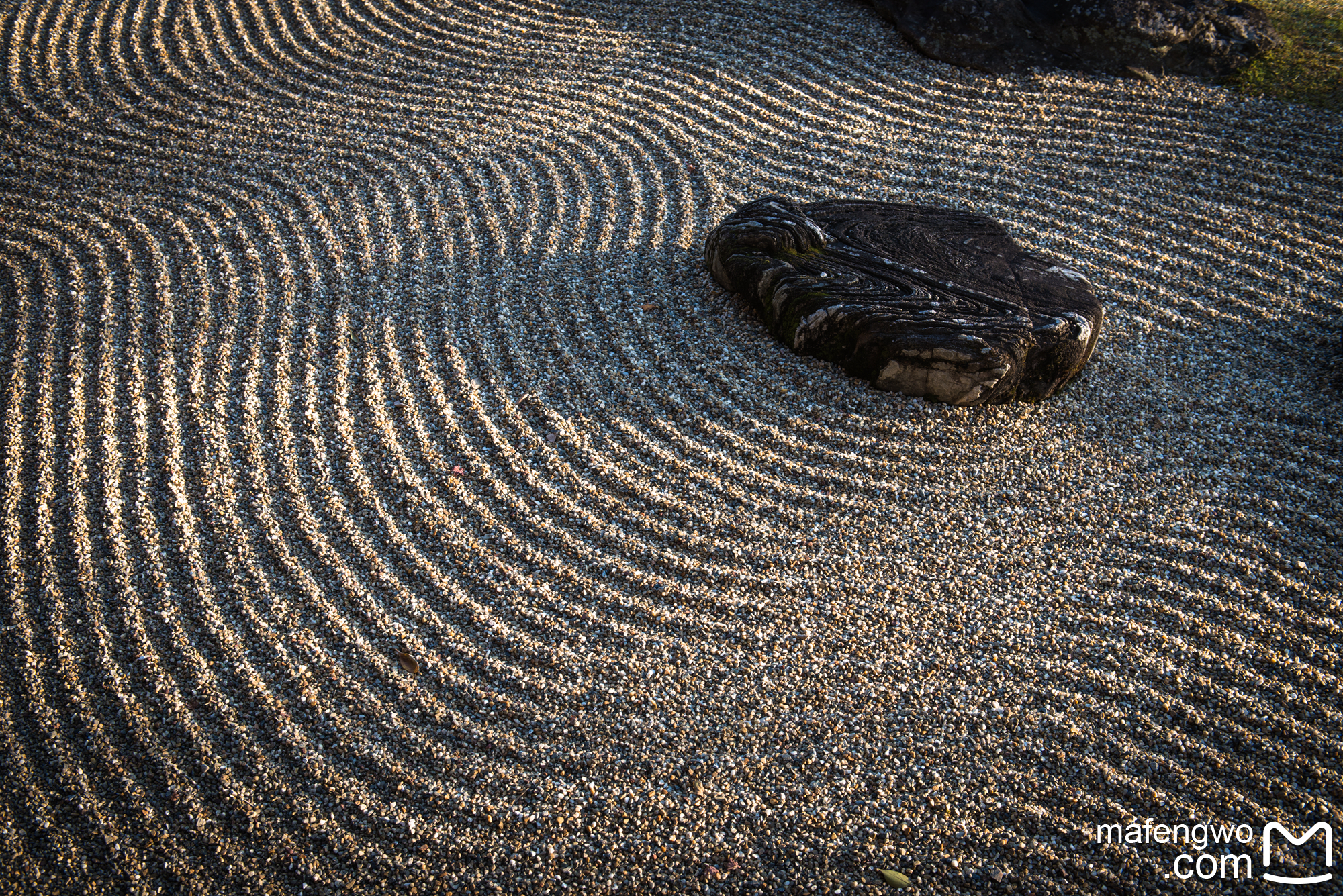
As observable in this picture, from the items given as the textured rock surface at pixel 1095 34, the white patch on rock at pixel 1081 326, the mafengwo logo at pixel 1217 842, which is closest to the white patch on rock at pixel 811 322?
the white patch on rock at pixel 1081 326

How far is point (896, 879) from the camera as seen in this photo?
8.78 ft

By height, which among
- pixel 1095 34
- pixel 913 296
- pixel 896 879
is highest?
pixel 1095 34

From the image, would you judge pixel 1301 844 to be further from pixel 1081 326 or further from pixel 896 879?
pixel 1081 326

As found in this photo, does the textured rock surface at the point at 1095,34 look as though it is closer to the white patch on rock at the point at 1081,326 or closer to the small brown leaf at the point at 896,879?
the white patch on rock at the point at 1081,326

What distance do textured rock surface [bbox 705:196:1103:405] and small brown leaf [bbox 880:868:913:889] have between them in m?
A: 2.54

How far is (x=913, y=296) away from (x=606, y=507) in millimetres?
2182

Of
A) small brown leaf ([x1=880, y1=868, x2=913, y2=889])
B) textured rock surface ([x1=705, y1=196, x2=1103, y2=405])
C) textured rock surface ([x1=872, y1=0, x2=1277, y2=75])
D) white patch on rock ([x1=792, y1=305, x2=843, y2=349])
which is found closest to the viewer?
small brown leaf ([x1=880, y1=868, x2=913, y2=889])

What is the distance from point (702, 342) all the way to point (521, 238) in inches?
62.8

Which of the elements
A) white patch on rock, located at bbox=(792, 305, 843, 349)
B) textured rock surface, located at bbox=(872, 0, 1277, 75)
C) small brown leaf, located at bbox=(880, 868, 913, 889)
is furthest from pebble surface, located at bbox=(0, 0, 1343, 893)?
textured rock surface, located at bbox=(872, 0, 1277, 75)

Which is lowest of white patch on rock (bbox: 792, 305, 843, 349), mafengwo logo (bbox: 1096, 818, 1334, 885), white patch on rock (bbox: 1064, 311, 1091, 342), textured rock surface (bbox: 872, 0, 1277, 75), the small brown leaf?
the small brown leaf

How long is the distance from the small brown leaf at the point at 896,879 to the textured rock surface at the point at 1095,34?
6933mm

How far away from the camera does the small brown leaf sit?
267 cm

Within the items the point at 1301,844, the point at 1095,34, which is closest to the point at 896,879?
the point at 1301,844

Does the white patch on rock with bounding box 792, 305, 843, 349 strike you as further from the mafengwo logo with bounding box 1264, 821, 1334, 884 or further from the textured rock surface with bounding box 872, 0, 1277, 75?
the textured rock surface with bounding box 872, 0, 1277, 75
